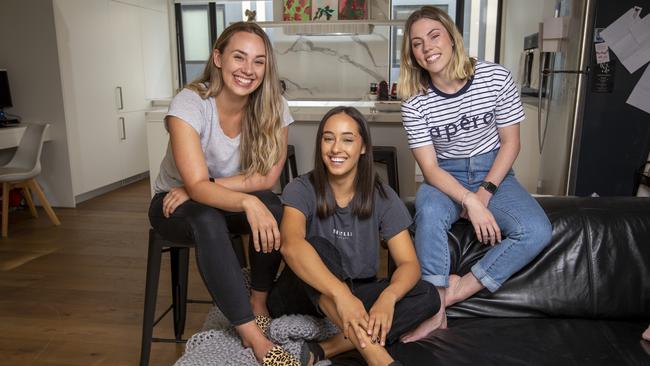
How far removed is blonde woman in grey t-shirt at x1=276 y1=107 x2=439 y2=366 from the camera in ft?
4.94

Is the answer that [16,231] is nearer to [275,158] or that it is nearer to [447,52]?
[275,158]

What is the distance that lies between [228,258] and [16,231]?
2.80 m

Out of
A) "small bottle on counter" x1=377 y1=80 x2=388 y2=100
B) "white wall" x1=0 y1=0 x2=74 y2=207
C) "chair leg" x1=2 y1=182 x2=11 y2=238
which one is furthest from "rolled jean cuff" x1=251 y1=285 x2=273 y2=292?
"small bottle on counter" x1=377 y1=80 x2=388 y2=100

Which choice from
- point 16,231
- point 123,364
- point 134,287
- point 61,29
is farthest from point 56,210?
point 123,364

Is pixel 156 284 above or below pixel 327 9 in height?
below

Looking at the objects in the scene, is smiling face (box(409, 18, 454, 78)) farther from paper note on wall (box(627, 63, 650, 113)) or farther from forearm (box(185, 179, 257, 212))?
paper note on wall (box(627, 63, 650, 113))

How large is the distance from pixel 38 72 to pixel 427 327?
3830mm

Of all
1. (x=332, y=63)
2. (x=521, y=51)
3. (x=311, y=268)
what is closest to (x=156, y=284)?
(x=311, y=268)

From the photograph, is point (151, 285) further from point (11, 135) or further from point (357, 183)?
point (11, 135)

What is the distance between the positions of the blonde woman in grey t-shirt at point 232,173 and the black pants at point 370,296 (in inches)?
4.3

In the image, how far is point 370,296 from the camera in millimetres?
1529

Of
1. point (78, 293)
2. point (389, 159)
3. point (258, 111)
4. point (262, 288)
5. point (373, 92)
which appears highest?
point (258, 111)

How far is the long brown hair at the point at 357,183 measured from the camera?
1.66m

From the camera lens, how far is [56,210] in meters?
4.30
